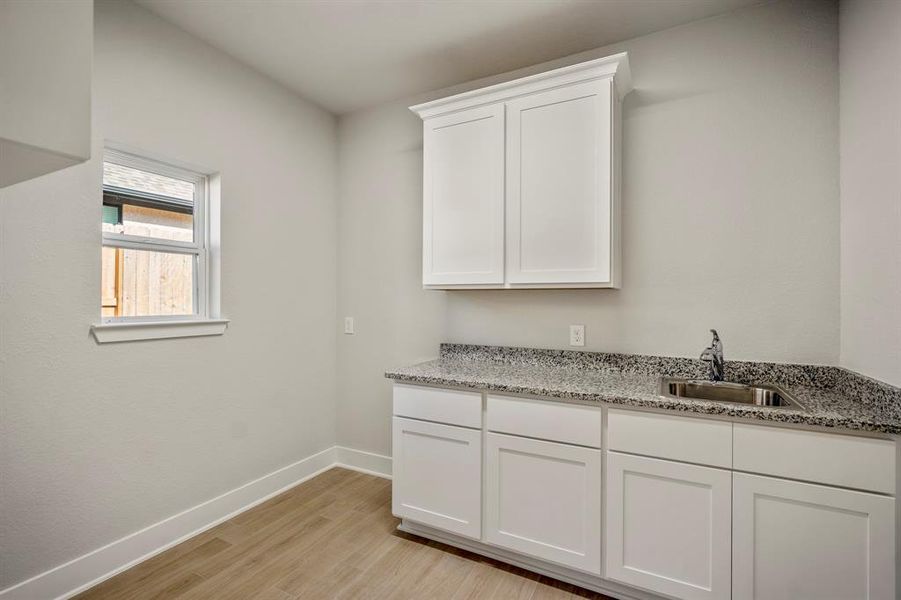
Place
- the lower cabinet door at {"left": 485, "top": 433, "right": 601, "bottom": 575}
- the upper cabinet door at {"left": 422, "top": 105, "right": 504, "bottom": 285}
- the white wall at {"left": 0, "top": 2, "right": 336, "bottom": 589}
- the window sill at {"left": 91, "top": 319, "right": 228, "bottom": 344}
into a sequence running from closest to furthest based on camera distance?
the white wall at {"left": 0, "top": 2, "right": 336, "bottom": 589} < the lower cabinet door at {"left": 485, "top": 433, "right": 601, "bottom": 575} < the window sill at {"left": 91, "top": 319, "right": 228, "bottom": 344} < the upper cabinet door at {"left": 422, "top": 105, "right": 504, "bottom": 285}

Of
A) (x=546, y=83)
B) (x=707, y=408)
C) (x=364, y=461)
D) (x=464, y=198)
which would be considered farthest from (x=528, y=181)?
(x=364, y=461)

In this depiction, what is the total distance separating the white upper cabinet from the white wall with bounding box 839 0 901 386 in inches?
34.9

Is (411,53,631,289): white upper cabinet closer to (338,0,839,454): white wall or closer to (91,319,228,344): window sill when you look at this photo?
(338,0,839,454): white wall

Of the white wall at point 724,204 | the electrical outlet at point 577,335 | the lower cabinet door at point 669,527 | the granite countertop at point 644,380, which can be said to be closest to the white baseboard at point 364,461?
the granite countertop at point 644,380

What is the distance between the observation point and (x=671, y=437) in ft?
5.49

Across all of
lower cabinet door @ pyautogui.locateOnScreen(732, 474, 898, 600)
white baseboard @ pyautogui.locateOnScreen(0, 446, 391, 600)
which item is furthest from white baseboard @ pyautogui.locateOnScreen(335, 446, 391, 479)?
lower cabinet door @ pyautogui.locateOnScreen(732, 474, 898, 600)

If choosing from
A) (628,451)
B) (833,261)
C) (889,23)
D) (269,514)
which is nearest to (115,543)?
(269,514)

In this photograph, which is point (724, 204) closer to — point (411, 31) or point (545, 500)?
point (545, 500)

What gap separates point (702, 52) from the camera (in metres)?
2.13

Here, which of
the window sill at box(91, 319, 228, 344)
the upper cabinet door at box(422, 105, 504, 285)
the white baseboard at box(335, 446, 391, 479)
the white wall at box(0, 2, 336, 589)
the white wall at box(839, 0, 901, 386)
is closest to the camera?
the white wall at box(839, 0, 901, 386)

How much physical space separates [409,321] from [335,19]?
1786mm

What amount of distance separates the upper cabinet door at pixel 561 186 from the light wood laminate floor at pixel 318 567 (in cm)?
143

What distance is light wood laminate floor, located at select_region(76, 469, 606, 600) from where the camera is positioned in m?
1.85

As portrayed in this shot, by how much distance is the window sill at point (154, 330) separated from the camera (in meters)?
1.92
